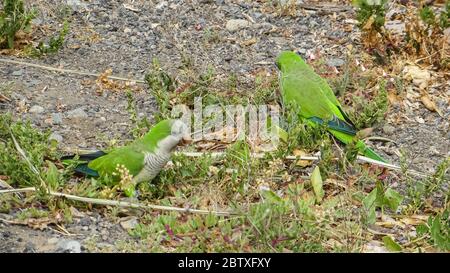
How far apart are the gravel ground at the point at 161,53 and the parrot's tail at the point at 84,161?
1.16 ft

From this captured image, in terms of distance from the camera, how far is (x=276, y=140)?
5.56 meters

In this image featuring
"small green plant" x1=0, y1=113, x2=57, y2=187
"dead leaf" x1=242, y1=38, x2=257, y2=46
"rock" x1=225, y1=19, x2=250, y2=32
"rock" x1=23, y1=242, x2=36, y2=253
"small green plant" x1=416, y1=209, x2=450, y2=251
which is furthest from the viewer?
"rock" x1=225, y1=19, x2=250, y2=32

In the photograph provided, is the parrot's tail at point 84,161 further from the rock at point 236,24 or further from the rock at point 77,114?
the rock at point 236,24

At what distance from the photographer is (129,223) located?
15.3 feet

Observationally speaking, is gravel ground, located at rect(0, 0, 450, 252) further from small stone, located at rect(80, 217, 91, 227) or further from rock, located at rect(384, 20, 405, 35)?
rock, located at rect(384, 20, 405, 35)

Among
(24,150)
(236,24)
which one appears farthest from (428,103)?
(24,150)

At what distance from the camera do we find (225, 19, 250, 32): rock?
24.2 feet

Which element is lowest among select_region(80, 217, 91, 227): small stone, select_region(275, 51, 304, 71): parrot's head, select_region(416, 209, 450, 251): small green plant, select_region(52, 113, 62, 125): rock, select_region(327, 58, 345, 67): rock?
select_region(416, 209, 450, 251): small green plant

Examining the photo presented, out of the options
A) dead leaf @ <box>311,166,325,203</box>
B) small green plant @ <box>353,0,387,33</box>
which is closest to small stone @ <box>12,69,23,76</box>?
dead leaf @ <box>311,166,325,203</box>

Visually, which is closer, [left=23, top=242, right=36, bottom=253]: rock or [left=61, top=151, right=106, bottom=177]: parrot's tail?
[left=23, top=242, right=36, bottom=253]: rock

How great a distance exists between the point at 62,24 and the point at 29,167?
272cm

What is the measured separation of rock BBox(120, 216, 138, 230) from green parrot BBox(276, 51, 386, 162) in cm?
150
